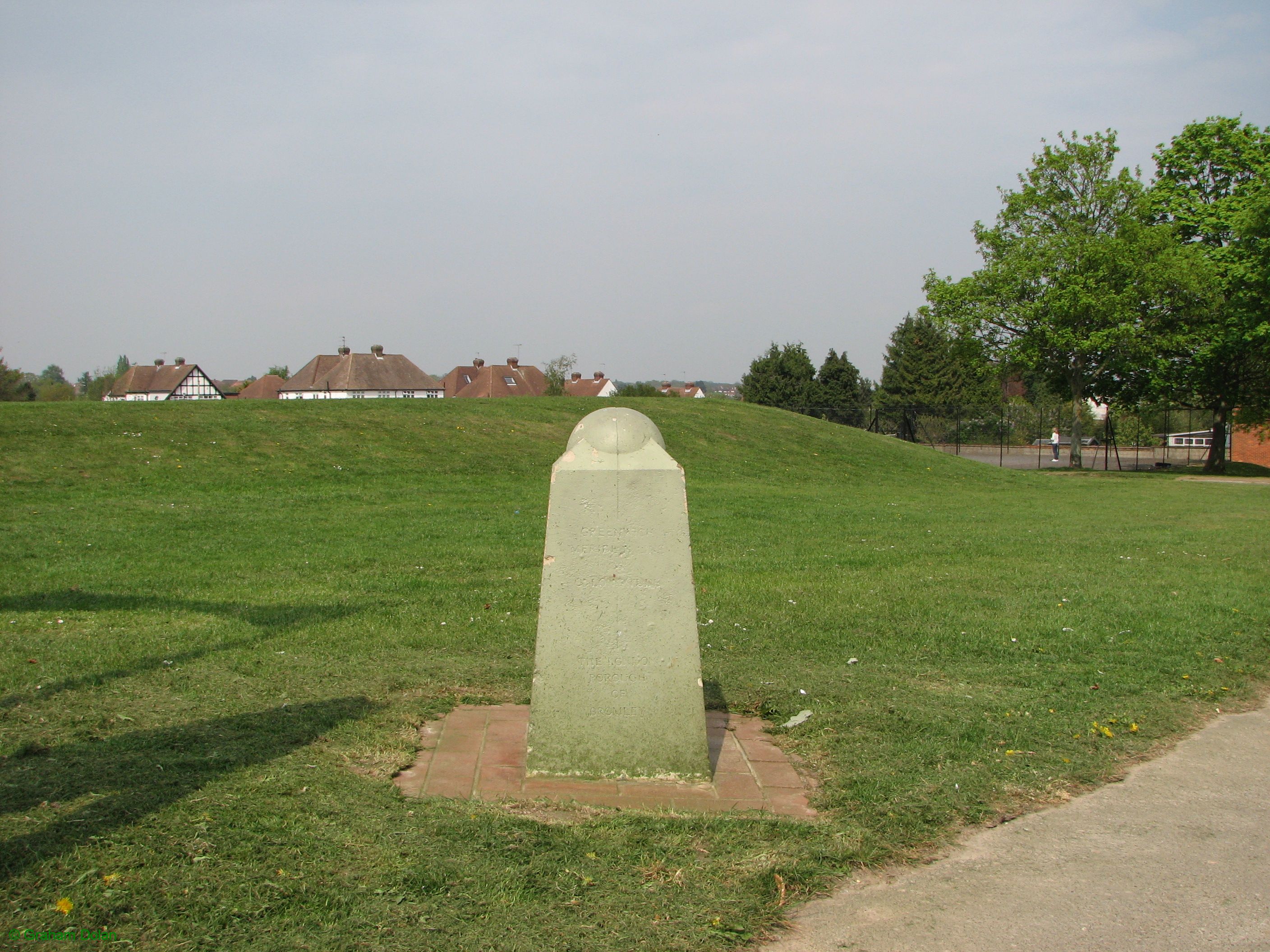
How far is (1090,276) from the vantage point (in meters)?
31.2

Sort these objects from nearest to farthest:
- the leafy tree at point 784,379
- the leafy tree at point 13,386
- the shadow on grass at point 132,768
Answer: the shadow on grass at point 132,768
the leafy tree at point 13,386
the leafy tree at point 784,379

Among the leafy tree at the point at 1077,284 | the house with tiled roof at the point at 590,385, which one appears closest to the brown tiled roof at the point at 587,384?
the house with tiled roof at the point at 590,385

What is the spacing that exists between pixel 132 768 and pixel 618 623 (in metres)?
1.99

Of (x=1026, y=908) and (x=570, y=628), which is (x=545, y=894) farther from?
(x=1026, y=908)

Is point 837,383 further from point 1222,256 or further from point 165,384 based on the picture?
point 165,384

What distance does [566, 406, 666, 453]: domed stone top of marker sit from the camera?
4.18 m

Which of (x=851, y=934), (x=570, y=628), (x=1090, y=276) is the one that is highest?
(x=1090, y=276)

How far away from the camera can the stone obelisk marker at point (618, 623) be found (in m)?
4.09

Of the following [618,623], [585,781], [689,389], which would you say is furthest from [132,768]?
[689,389]

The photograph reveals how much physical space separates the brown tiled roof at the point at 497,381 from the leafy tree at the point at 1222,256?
60.5m

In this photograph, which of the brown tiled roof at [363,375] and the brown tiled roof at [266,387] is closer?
the brown tiled roof at [363,375]

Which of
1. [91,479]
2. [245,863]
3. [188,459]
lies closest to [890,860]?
[245,863]

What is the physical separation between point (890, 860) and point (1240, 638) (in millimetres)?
4977

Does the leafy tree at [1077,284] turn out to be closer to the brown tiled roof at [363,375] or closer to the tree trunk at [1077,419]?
the tree trunk at [1077,419]
